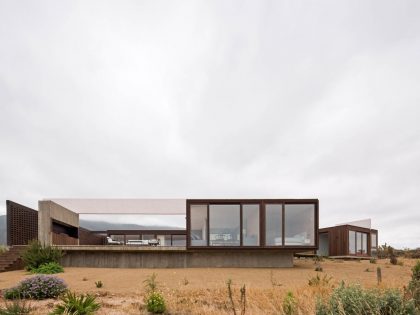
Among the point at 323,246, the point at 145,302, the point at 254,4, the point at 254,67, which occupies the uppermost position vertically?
the point at 254,4

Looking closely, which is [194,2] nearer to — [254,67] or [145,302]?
[254,67]

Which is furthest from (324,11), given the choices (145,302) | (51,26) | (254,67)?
(145,302)

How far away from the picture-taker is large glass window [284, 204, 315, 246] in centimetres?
2216

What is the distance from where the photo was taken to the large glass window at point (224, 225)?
2225 cm

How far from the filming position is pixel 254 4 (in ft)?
36.7

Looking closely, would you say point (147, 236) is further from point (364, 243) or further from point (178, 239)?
point (364, 243)

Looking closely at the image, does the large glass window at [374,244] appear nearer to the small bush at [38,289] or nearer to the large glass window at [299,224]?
the large glass window at [299,224]

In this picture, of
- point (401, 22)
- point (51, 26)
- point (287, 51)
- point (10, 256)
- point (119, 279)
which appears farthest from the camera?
point (10, 256)

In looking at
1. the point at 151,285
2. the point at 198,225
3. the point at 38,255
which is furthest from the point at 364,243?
the point at 151,285

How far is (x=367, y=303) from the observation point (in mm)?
6398

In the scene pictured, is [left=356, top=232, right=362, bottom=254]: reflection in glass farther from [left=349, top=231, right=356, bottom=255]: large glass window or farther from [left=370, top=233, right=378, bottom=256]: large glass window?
[left=370, top=233, right=378, bottom=256]: large glass window

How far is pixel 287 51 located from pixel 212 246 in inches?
496

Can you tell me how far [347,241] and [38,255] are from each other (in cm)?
2441

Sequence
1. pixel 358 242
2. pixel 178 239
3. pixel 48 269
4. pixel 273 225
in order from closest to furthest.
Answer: pixel 48 269 → pixel 273 225 → pixel 358 242 → pixel 178 239
